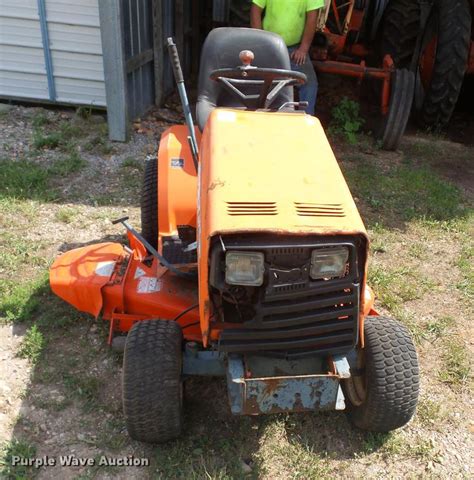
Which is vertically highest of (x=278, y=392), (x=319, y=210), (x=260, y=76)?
(x=260, y=76)

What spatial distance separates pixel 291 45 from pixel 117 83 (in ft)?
5.17

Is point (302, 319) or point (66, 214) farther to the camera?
point (66, 214)

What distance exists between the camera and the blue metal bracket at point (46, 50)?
5.64m

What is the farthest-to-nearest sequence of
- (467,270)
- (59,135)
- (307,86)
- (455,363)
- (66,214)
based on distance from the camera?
(59,135) → (307,86) → (66,214) → (467,270) → (455,363)

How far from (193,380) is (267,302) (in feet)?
3.17

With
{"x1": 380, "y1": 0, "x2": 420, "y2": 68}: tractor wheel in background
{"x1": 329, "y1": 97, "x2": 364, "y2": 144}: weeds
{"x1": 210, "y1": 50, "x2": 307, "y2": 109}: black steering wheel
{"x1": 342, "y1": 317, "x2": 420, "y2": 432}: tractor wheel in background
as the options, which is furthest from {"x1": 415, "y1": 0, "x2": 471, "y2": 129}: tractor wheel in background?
{"x1": 342, "y1": 317, "x2": 420, "y2": 432}: tractor wheel in background

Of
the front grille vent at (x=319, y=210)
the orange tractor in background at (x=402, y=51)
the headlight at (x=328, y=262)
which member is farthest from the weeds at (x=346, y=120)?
the headlight at (x=328, y=262)

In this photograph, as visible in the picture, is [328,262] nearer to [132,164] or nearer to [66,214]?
[66,214]

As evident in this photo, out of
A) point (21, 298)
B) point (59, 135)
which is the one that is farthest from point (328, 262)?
point (59, 135)

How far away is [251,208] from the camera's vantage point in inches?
79.4

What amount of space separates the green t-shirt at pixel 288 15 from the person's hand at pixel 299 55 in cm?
12

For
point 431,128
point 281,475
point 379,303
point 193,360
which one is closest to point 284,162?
point 193,360

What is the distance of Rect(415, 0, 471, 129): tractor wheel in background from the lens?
211 inches

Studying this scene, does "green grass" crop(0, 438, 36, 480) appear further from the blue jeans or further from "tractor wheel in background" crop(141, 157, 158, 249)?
the blue jeans
